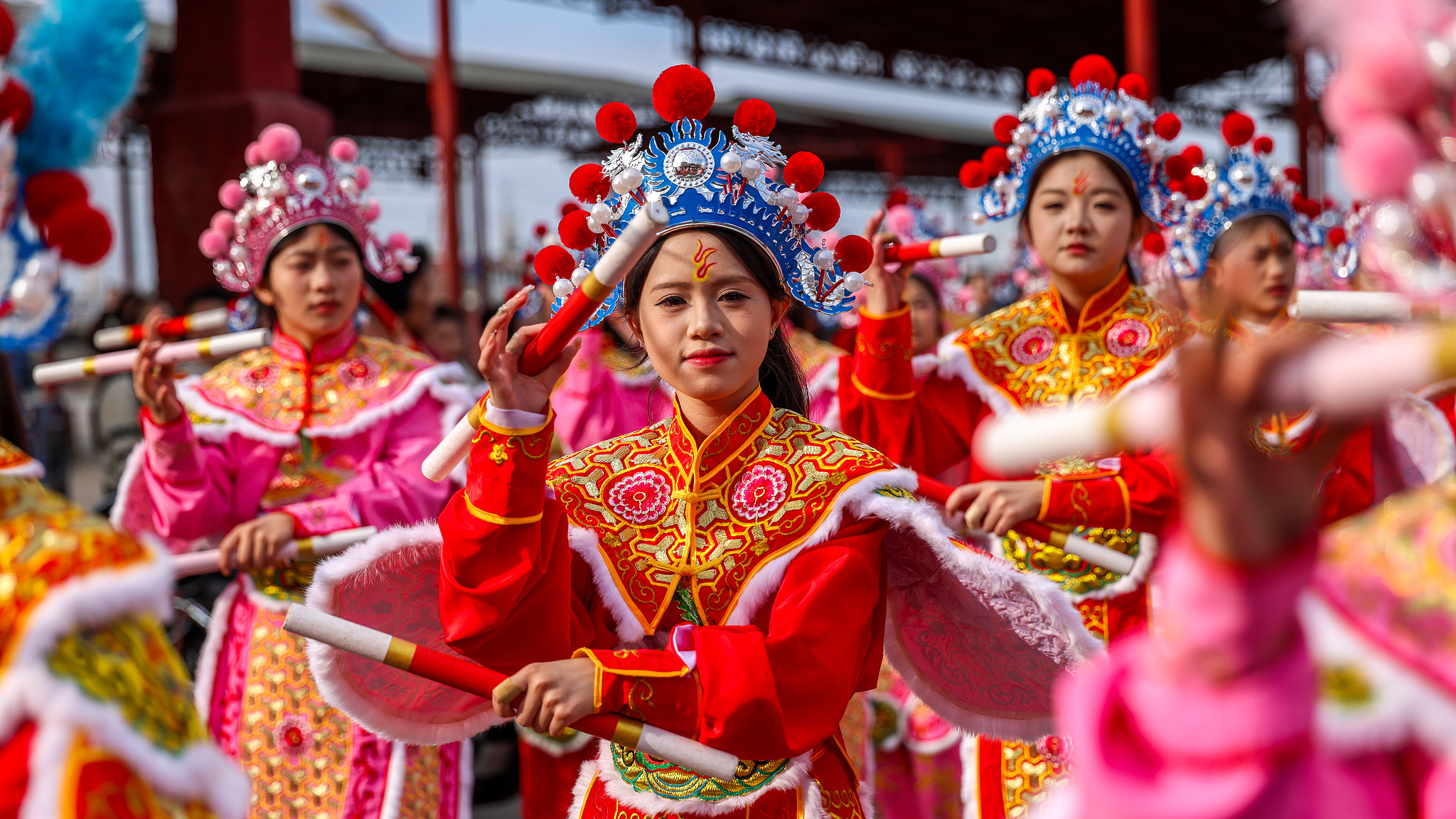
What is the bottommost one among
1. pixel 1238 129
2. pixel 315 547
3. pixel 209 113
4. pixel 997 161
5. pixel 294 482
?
pixel 315 547

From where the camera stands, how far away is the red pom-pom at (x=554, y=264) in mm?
2258

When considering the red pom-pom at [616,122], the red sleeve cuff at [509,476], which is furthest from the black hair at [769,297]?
the red sleeve cuff at [509,476]

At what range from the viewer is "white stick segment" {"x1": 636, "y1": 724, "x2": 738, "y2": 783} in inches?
68.2

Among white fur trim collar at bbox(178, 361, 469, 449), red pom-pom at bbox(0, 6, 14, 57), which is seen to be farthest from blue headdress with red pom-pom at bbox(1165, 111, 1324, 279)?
red pom-pom at bbox(0, 6, 14, 57)

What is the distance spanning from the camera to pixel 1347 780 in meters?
0.87

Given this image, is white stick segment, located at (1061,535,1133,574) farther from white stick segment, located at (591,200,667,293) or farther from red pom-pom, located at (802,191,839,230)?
white stick segment, located at (591,200,667,293)

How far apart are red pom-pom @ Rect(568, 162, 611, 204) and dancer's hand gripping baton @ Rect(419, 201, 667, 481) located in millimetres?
373

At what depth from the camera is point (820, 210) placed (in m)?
2.25

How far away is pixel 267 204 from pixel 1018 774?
2.47m

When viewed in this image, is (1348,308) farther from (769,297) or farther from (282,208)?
(282,208)

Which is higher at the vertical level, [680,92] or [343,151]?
[343,151]

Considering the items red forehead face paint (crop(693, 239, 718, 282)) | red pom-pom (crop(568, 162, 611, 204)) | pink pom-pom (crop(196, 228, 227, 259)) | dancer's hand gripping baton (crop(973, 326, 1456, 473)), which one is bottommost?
dancer's hand gripping baton (crop(973, 326, 1456, 473))

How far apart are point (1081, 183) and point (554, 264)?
146 cm

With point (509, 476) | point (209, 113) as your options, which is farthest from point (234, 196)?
point (209, 113)
